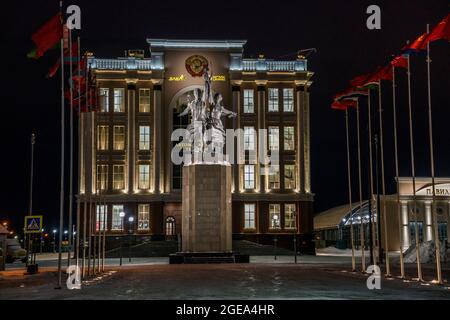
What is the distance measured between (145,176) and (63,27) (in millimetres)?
53166

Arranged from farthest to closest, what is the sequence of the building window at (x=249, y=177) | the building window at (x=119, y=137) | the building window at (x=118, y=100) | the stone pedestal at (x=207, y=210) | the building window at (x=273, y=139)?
the building window at (x=273, y=139), the building window at (x=118, y=100), the building window at (x=249, y=177), the building window at (x=119, y=137), the stone pedestal at (x=207, y=210)

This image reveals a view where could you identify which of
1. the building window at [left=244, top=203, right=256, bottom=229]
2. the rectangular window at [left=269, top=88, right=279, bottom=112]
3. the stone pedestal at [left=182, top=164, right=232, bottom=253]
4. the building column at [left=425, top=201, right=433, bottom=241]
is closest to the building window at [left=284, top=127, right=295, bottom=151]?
the rectangular window at [left=269, top=88, right=279, bottom=112]

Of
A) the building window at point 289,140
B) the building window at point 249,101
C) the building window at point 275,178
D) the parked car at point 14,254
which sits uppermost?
the building window at point 249,101

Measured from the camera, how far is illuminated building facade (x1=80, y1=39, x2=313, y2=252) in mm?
77000

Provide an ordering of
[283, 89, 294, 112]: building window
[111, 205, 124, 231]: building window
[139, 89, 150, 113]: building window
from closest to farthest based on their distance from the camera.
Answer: [111, 205, 124, 231]: building window < [139, 89, 150, 113]: building window < [283, 89, 294, 112]: building window

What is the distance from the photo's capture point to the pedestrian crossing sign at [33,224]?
29.7 m

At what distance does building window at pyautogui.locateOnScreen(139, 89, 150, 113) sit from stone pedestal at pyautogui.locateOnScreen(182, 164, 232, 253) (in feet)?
111

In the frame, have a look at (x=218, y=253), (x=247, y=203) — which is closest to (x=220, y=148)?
(x=218, y=253)

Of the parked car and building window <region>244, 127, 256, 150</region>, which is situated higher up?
building window <region>244, 127, 256, 150</region>

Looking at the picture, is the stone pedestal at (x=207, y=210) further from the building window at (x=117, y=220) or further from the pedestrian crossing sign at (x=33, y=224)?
the building window at (x=117, y=220)

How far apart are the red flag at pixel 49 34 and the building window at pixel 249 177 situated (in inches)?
2114

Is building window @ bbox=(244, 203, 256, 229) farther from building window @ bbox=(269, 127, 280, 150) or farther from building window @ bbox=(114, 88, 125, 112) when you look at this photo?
building window @ bbox=(114, 88, 125, 112)

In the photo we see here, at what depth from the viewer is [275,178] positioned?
257 ft

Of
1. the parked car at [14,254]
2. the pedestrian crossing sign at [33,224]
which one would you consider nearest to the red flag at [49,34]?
the pedestrian crossing sign at [33,224]
